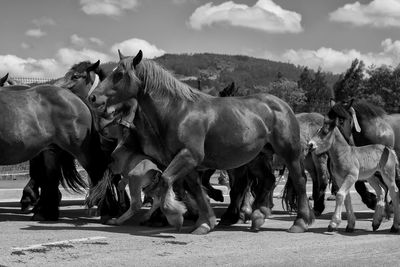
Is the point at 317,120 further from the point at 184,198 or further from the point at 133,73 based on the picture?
the point at 133,73

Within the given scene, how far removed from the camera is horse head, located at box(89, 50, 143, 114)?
7234 mm

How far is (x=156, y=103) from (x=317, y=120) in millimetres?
4901

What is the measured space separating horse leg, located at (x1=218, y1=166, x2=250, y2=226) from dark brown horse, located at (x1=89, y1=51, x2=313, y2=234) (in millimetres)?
784

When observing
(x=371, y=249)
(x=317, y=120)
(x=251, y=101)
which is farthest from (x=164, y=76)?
(x=317, y=120)

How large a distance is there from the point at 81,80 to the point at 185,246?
410 centimetres

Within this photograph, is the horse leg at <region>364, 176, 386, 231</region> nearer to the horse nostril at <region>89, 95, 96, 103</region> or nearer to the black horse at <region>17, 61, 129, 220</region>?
the black horse at <region>17, 61, 129, 220</region>

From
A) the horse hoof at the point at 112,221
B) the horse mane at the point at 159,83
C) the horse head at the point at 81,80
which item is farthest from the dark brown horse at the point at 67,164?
the horse mane at the point at 159,83

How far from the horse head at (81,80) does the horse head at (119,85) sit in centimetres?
211

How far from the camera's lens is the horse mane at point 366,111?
966 centimetres

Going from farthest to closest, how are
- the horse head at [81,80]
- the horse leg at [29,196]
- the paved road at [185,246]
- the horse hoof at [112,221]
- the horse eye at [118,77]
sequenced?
the horse leg at [29,196], the horse head at [81,80], the horse hoof at [112,221], the horse eye at [118,77], the paved road at [185,246]

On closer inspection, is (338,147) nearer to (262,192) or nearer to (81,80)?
(262,192)

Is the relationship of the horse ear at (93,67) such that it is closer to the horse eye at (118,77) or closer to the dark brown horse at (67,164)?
the dark brown horse at (67,164)

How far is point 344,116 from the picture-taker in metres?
7.91

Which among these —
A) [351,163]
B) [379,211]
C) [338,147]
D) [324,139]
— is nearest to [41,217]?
[324,139]
